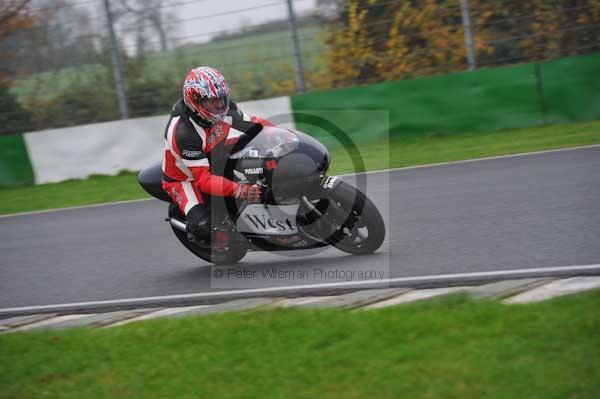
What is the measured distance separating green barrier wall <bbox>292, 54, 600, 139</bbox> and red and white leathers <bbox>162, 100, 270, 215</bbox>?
6191 mm

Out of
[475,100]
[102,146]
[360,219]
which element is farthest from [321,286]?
[102,146]

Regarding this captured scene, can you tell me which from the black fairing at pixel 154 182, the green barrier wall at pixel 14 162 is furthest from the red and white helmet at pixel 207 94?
the green barrier wall at pixel 14 162

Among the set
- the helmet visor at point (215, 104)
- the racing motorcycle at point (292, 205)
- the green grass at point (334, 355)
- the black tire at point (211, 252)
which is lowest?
the green grass at point (334, 355)

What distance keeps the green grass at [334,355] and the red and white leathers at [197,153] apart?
1.27 metres

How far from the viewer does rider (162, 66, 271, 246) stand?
5.96 meters

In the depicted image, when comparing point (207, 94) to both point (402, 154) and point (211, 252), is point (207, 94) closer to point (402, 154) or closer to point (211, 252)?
point (211, 252)

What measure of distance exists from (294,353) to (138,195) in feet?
24.3

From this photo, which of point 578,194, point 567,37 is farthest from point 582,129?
point 578,194

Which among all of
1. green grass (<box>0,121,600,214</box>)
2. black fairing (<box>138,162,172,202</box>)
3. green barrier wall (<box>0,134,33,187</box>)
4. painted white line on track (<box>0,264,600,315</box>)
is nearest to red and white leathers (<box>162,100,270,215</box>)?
black fairing (<box>138,162,172,202</box>)

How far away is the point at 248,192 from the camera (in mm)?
5961

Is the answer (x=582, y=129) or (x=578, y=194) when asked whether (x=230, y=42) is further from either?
(x=578, y=194)

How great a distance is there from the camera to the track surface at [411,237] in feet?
20.1

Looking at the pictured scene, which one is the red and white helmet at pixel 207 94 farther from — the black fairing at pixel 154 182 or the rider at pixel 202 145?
the black fairing at pixel 154 182

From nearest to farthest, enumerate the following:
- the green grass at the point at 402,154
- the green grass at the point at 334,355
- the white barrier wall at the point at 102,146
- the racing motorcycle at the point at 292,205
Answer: the green grass at the point at 334,355
the racing motorcycle at the point at 292,205
the green grass at the point at 402,154
the white barrier wall at the point at 102,146
